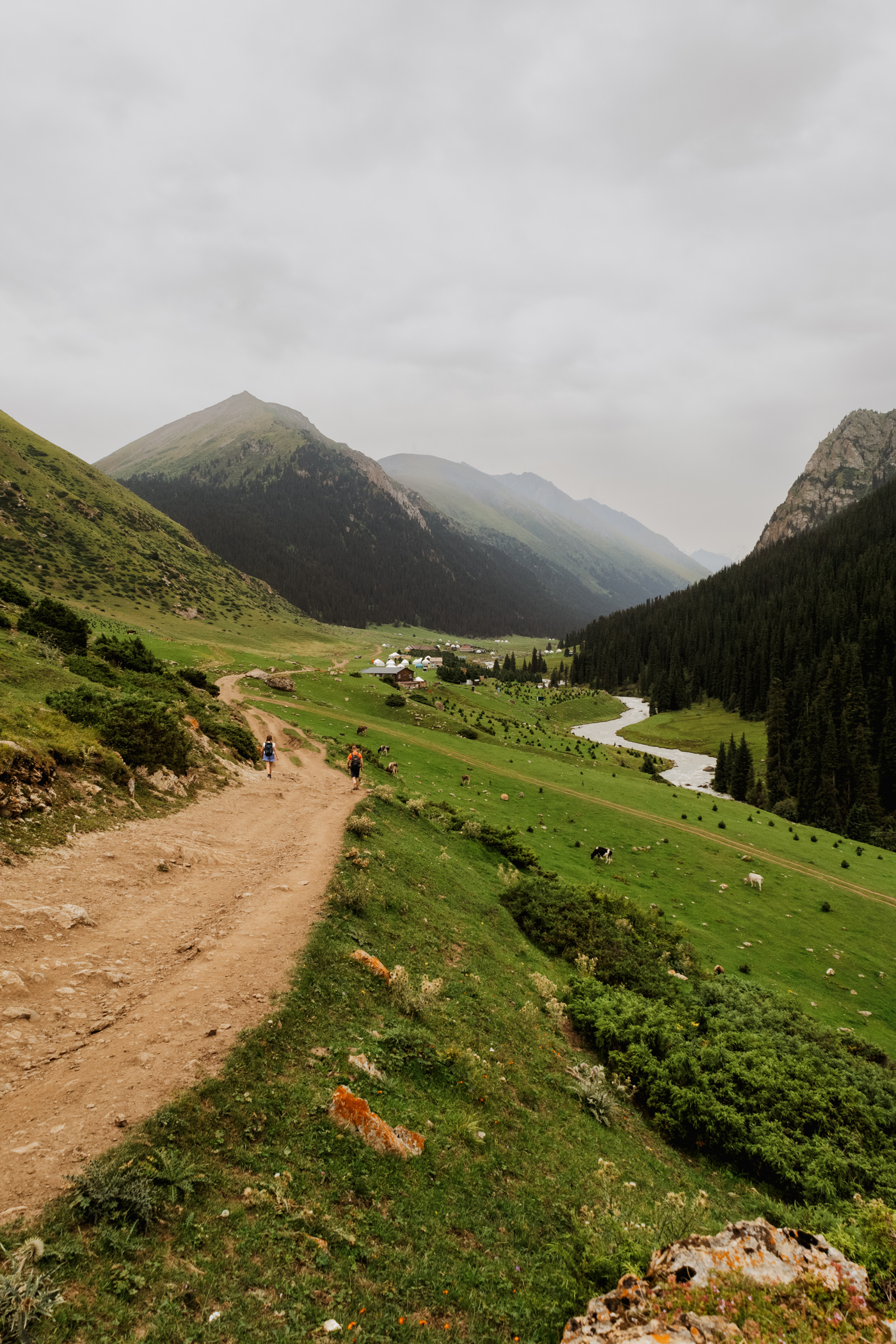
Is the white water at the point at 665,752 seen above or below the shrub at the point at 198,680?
below

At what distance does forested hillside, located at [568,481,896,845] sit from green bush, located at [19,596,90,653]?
272ft

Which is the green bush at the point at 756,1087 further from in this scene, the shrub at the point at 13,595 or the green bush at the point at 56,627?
the shrub at the point at 13,595

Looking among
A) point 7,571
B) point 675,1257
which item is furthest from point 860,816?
point 7,571

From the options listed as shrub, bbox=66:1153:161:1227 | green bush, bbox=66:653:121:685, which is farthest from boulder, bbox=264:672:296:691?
shrub, bbox=66:1153:161:1227

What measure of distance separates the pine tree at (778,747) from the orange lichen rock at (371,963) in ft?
272

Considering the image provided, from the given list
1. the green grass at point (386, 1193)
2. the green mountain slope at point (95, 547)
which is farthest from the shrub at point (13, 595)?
the green mountain slope at point (95, 547)

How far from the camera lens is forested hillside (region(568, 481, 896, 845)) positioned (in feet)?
244

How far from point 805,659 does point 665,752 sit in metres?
48.9

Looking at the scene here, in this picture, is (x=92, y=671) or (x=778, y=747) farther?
(x=778, y=747)

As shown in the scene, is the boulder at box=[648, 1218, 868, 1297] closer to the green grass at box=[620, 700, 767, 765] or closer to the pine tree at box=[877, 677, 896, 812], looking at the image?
the pine tree at box=[877, 677, 896, 812]

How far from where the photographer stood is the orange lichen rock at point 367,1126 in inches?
304

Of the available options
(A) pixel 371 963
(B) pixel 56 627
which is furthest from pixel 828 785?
(B) pixel 56 627

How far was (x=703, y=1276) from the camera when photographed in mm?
6016

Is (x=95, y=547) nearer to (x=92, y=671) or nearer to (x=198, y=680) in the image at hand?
(x=198, y=680)
